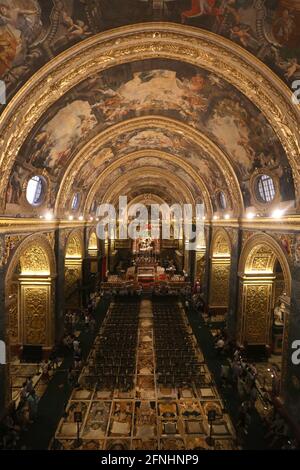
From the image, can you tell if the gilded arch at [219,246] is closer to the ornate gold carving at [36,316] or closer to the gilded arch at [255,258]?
the gilded arch at [255,258]

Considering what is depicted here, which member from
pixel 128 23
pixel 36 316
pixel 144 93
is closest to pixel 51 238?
pixel 36 316

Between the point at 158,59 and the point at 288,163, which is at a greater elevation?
the point at 158,59

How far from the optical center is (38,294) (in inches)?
638

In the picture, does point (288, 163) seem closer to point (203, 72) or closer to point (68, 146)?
point (203, 72)

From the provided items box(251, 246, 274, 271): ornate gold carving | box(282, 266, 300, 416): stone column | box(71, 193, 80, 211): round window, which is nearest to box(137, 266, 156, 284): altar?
box(71, 193, 80, 211): round window

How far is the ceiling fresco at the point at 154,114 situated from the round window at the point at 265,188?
2.13 ft

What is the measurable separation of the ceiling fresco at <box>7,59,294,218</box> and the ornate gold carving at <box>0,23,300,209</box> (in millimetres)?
753

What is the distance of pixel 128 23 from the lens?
361 inches

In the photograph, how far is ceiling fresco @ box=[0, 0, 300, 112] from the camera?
786 cm

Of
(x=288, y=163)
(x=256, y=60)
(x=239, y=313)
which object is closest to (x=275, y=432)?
(x=239, y=313)

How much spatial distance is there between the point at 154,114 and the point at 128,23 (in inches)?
283

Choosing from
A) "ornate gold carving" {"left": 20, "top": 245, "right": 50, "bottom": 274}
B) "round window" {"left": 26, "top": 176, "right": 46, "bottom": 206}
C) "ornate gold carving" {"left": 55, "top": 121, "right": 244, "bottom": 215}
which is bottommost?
"ornate gold carving" {"left": 20, "top": 245, "right": 50, "bottom": 274}

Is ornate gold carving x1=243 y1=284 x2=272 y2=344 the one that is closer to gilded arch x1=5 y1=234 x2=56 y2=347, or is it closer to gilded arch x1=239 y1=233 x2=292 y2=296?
gilded arch x1=239 y1=233 x2=292 y2=296
